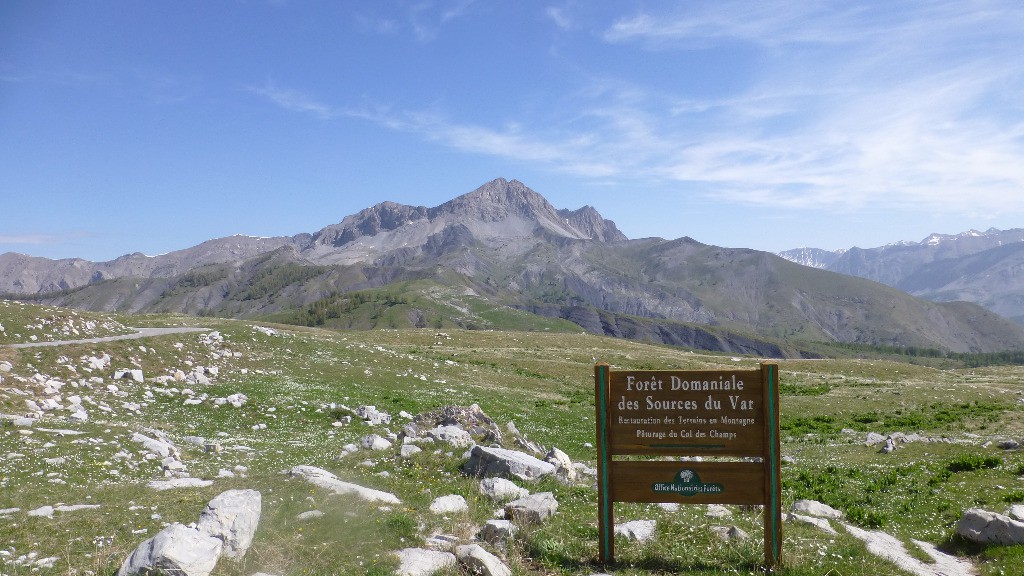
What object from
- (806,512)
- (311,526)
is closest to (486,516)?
(311,526)

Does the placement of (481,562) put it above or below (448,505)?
above

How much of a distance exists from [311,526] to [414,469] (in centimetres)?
594

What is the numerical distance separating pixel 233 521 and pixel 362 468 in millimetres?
7733

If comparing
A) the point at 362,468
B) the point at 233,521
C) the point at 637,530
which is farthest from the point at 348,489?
the point at 637,530

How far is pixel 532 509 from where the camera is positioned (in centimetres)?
1242

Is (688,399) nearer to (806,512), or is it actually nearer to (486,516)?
(486,516)

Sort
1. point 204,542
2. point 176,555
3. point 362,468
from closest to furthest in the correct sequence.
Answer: point 176,555
point 204,542
point 362,468

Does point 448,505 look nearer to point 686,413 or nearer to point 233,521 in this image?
point 233,521

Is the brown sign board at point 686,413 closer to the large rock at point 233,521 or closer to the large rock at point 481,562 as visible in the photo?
the large rock at point 481,562

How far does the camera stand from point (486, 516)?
12.9 meters

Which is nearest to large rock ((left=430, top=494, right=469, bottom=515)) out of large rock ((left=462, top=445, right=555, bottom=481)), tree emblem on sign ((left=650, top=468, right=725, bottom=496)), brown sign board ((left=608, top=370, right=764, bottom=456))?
large rock ((left=462, top=445, right=555, bottom=481))

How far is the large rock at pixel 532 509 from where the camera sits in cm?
1220

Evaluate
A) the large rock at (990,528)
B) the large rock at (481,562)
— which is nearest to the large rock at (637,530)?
the large rock at (481,562)

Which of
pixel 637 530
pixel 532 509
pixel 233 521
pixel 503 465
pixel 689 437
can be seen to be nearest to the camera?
pixel 233 521
